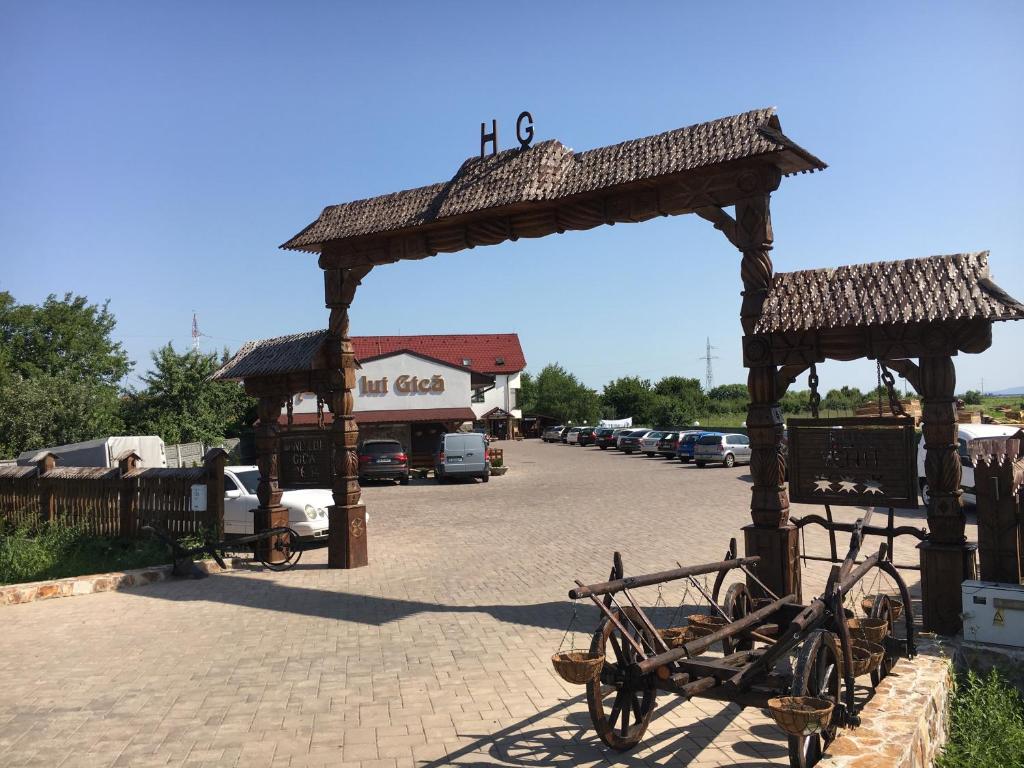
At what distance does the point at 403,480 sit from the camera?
29281mm

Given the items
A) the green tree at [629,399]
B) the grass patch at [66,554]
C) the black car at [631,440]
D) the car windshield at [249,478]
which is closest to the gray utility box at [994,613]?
the grass patch at [66,554]

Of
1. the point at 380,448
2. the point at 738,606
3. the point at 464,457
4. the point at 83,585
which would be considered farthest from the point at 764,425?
the point at 380,448

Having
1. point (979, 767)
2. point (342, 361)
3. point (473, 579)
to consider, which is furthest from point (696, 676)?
point (342, 361)

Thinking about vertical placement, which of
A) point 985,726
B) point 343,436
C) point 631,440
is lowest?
point 985,726

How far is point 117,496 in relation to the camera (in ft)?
45.3

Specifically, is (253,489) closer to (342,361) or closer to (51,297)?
(342,361)

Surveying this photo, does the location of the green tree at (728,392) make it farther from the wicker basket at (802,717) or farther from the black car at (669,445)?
the wicker basket at (802,717)

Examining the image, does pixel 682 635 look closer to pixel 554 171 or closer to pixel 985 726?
pixel 985 726

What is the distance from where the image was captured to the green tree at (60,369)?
28328 mm

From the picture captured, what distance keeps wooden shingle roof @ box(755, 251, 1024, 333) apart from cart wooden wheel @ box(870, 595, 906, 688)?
2.57 meters

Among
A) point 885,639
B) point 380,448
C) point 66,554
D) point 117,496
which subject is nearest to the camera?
point 885,639

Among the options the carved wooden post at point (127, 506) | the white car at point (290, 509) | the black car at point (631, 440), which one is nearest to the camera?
the carved wooden post at point (127, 506)

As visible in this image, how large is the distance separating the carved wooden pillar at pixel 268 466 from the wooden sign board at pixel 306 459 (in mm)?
383

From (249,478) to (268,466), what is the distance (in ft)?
7.99
